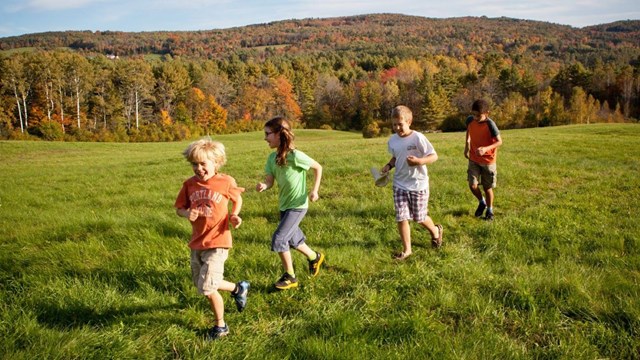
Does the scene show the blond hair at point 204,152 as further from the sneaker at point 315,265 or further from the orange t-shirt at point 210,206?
the sneaker at point 315,265

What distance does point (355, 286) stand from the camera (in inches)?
169

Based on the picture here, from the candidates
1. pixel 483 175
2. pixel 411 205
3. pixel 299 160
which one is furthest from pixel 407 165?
pixel 483 175

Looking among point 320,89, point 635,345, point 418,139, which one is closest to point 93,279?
point 418,139

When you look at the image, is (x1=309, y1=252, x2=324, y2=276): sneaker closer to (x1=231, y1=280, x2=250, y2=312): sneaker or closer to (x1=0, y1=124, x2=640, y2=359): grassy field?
(x1=0, y1=124, x2=640, y2=359): grassy field

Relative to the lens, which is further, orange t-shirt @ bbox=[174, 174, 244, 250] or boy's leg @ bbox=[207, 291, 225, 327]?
orange t-shirt @ bbox=[174, 174, 244, 250]

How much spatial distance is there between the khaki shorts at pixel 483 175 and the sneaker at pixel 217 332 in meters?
5.40

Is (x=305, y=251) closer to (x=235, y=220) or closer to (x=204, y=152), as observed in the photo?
(x=235, y=220)

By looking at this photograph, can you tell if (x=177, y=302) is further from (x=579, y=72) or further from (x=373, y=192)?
(x=579, y=72)

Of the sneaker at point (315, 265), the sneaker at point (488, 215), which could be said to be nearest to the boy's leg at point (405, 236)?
the sneaker at point (315, 265)

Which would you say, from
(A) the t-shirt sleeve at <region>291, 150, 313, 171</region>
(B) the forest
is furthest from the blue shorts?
(B) the forest

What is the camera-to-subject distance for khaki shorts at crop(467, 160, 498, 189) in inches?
277

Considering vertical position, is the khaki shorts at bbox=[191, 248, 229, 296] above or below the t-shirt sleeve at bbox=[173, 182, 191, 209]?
below

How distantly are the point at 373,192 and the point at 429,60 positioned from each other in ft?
451

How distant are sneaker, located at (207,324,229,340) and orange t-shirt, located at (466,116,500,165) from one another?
5.54m
